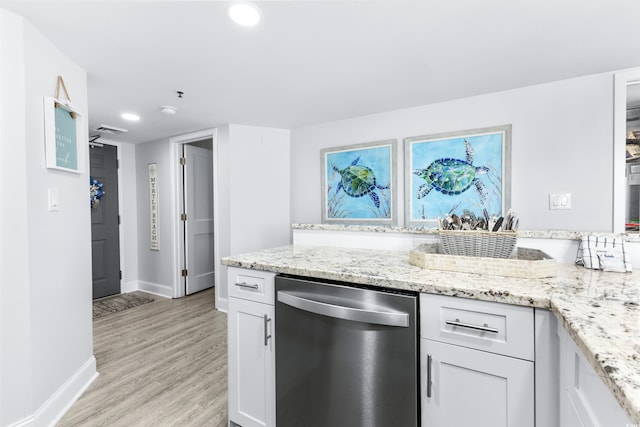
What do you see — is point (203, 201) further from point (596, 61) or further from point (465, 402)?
point (596, 61)

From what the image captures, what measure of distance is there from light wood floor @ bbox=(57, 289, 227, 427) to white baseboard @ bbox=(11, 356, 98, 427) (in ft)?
0.13

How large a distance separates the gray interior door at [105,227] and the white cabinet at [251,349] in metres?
3.20

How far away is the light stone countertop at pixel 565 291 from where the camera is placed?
579 millimetres

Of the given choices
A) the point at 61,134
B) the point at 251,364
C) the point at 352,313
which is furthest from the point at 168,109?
the point at 352,313

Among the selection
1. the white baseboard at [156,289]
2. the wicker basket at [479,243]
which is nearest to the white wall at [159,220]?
the white baseboard at [156,289]

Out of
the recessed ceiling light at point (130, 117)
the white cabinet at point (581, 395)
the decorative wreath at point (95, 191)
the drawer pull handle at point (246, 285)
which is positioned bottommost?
the white cabinet at point (581, 395)

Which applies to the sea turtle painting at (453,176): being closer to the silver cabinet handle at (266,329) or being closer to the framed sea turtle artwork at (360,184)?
the framed sea turtle artwork at (360,184)

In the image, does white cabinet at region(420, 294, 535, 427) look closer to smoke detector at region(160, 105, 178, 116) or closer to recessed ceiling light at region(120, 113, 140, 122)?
smoke detector at region(160, 105, 178, 116)

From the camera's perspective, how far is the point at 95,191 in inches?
142

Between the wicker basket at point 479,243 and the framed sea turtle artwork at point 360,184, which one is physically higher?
the framed sea turtle artwork at point 360,184

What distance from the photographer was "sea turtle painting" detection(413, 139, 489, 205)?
2.28 m

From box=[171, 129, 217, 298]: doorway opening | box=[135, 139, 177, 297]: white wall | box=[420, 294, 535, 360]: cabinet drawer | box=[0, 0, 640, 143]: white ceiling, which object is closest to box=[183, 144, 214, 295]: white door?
box=[171, 129, 217, 298]: doorway opening

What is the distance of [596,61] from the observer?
69.1 inches

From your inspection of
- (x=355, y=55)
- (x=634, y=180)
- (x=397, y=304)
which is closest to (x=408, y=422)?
(x=397, y=304)
